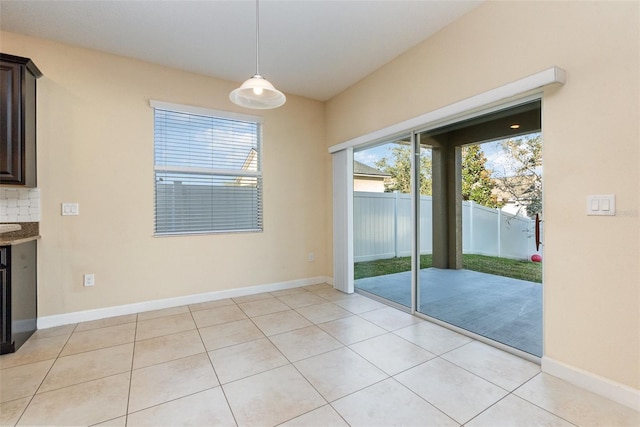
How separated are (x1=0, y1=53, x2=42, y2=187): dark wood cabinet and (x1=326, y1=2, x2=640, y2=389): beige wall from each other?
4.01 metres

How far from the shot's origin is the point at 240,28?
2.68m

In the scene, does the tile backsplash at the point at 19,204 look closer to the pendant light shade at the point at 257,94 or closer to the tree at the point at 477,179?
the pendant light shade at the point at 257,94

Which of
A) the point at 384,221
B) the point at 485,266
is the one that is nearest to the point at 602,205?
the point at 485,266

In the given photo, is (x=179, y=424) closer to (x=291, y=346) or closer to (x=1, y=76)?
(x=291, y=346)

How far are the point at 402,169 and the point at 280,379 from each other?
2.50 metres

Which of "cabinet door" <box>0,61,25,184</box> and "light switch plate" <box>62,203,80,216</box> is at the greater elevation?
"cabinet door" <box>0,61,25,184</box>

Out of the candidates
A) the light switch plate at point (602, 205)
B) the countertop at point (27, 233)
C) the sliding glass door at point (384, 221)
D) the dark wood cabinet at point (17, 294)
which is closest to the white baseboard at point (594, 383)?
the light switch plate at point (602, 205)

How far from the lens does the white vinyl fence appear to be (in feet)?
7.97

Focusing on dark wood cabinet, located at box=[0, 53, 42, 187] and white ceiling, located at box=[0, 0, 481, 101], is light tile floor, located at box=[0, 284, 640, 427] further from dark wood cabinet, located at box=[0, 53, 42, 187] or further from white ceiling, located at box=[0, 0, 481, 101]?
white ceiling, located at box=[0, 0, 481, 101]

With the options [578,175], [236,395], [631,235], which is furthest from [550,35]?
[236,395]

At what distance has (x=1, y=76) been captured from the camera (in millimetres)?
2457

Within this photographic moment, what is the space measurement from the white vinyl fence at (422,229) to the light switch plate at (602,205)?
0.49 metres

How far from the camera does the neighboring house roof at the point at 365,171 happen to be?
3698 mm

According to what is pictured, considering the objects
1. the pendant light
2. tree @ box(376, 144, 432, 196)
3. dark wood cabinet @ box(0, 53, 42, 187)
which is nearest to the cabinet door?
dark wood cabinet @ box(0, 53, 42, 187)
